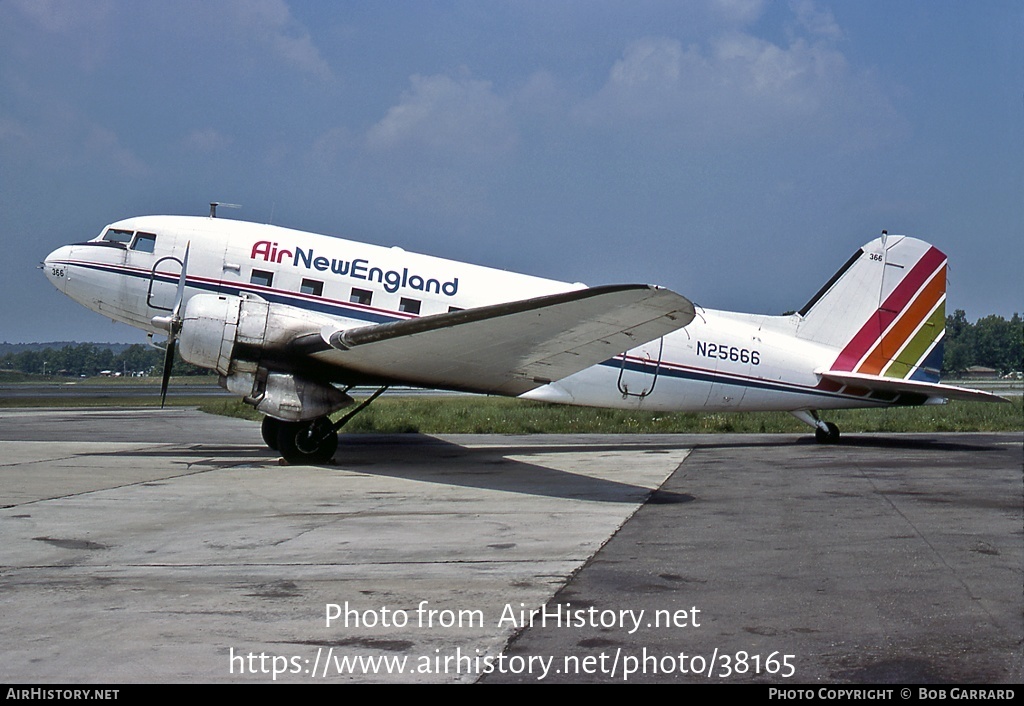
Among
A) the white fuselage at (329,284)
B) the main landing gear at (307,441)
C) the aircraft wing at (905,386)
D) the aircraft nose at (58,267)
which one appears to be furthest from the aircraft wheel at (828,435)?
the aircraft nose at (58,267)

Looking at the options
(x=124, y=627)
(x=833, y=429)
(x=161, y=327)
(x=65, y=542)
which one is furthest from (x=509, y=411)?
(x=124, y=627)

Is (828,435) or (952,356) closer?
(828,435)

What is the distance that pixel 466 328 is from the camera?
39.7 ft

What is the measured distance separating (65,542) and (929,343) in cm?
1711

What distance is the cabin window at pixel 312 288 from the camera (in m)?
15.6

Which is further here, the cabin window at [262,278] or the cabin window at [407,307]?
the cabin window at [407,307]

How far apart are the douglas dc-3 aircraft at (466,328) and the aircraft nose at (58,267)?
3 cm

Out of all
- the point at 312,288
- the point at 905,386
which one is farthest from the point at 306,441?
the point at 905,386

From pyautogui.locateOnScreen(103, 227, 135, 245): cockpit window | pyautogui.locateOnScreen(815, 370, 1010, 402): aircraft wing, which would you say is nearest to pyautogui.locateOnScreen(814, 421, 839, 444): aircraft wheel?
pyautogui.locateOnScreen(815, 370, 1010, 402): aircraft wing

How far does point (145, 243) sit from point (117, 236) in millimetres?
651

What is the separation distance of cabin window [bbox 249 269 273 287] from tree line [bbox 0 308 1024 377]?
1.92 metres

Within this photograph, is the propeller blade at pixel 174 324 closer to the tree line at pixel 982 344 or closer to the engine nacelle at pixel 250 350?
the engine nacelle at pixel 250 350

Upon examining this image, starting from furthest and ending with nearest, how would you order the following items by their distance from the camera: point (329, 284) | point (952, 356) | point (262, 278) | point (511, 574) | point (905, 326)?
point (952, 356) < point (905, 326) < point (329, 284) < point (262, 278) < point (511, 574)

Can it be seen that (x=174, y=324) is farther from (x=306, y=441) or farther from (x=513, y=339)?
(x=513, y=339)
